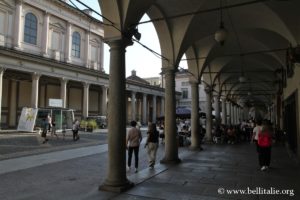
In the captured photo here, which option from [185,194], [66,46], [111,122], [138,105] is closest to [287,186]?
[185,194]

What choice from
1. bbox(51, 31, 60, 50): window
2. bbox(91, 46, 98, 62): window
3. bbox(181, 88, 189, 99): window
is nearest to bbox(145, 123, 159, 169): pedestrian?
bbox(51, 31, 60, 50): window

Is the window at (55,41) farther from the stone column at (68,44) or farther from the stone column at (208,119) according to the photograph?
the stone column at (208,119)

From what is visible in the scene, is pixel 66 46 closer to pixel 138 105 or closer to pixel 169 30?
pixel 138 105

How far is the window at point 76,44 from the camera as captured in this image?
1709 inches

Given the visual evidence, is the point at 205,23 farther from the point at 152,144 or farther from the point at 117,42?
the point at 117,42

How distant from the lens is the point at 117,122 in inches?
279

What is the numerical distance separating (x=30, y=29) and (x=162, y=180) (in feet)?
112

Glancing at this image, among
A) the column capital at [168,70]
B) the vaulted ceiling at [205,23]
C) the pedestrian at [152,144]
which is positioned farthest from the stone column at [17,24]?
the pedestrian at [152,144]

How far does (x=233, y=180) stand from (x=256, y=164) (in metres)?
3.35

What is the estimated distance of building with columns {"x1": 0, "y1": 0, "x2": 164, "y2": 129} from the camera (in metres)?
32.9

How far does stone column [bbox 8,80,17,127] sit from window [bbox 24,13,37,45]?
5.47 metres

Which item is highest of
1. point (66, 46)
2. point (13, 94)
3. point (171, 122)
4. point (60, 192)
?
point (66, 46)

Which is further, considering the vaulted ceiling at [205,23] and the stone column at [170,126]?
the stone column at [170,126]

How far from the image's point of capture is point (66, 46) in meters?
41.7
